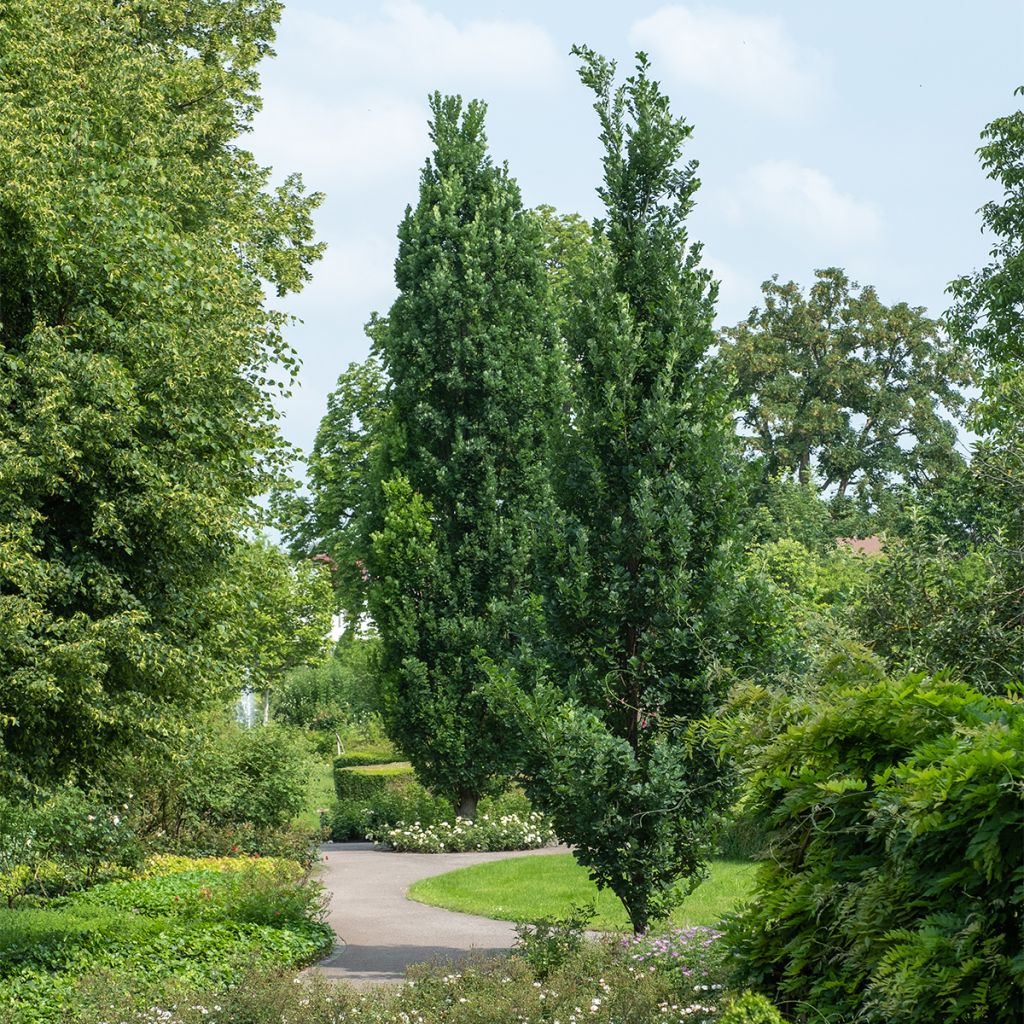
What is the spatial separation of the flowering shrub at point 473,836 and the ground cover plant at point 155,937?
947cm

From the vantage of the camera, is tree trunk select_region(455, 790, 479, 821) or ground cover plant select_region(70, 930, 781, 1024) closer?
ground cover plant select_region(70, 930, 781, 1024)

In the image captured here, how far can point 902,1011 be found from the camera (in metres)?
4.52

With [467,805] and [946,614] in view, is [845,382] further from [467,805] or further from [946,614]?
[946,614]

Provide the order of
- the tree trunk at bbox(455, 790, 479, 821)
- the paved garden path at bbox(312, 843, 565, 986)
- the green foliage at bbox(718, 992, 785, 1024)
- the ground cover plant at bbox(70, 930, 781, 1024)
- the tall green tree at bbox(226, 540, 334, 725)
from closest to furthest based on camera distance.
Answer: the green foliage at bbox(718, 992, 785, 1024) → the ground cover plant at bbox(70, 930, 781, 1024) → the paved garden path at bbox(312, 843, 565, 986) → the tall green tree at bbox(226, 540, 334, 725) → the tree trunk at bbox(455, 790, 479, 821)

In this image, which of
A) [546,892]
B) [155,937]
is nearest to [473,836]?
[546,892]

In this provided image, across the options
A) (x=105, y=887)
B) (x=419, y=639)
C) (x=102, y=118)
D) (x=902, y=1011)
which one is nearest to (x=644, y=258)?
(x=102, y=118)

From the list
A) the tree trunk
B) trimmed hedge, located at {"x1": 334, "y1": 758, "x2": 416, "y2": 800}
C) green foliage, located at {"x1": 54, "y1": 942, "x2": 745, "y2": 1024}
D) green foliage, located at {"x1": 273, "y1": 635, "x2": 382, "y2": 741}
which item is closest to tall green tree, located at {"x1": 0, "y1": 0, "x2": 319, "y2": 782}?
green foliage, located at {"x1": 54, "y1": 942, "x2": 745, "y2": 1024}

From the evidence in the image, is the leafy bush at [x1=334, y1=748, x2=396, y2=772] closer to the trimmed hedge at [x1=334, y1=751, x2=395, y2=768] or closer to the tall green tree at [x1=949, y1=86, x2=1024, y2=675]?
the trimmed hedge at [x1=334, y1=751, x2=395, y2=768]

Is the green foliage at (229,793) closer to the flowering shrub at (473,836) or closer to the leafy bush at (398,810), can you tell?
the flowering shrub at (473,836)

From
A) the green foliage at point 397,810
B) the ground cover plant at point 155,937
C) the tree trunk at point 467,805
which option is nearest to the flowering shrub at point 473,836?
the tree trunk at point 467,805

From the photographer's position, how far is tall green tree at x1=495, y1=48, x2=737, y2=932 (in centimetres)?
1086

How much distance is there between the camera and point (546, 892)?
17109 millimetres

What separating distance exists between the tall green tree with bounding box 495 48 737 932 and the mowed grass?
302 cm

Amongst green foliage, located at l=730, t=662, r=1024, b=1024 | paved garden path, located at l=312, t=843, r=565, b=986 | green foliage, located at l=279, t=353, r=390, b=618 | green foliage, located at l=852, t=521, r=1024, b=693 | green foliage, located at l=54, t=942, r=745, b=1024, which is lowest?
paved garden path, located at l=312, t=843, r=565, b=986
